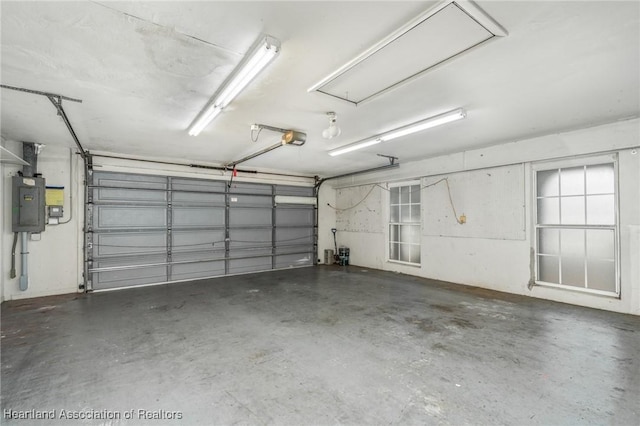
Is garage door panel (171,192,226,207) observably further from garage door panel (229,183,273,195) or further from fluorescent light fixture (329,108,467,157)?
fluorescent light fixture (329,108,467,157)

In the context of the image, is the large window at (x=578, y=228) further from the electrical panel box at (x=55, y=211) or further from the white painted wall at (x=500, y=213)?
the electrical panel box at (x=55, y=211)

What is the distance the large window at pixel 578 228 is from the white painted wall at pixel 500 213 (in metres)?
0.15

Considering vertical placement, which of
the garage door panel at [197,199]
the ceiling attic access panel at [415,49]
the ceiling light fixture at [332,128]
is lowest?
the garage door panel at [197,199]

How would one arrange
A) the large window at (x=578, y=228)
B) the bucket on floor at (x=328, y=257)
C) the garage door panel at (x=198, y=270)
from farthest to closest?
the bucket on floor at (x=328, y=257) → the garage door panel at (x=198, y=270) → the large window at (x=578, y=228)

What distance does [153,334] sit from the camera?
3117mm

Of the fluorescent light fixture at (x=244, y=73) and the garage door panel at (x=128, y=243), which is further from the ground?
the fluorescent light fixture at (x=244, y=73)

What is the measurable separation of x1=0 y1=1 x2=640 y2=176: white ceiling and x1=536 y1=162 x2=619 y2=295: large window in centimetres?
86

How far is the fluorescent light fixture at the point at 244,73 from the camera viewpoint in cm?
189

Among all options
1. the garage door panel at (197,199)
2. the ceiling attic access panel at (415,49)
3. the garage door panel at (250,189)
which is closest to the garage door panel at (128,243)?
the garage door panel at (197,199)

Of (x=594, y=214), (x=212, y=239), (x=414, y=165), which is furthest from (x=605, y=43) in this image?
(x=212, y=239)

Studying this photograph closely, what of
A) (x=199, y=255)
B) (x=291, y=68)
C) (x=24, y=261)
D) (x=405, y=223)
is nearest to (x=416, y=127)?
(x=291, y=68)

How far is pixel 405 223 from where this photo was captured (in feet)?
21.9

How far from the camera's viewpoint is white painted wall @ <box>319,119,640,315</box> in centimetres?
370

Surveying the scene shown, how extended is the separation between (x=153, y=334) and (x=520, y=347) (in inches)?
148
